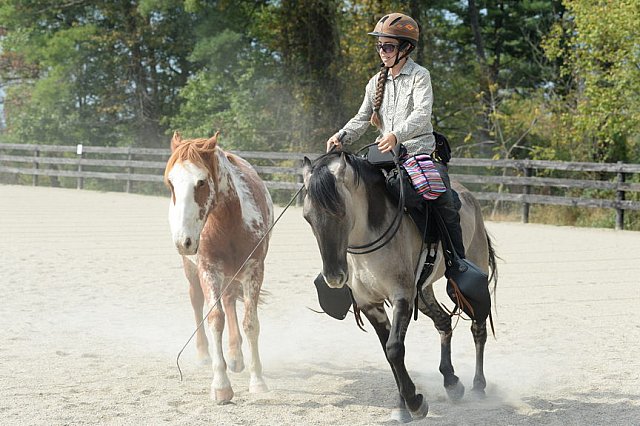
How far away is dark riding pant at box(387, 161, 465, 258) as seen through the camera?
477 centimetres

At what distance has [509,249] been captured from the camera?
1301 centimetres

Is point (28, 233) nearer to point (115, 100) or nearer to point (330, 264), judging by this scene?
point (330, 264)

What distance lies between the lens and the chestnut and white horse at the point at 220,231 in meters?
5.05

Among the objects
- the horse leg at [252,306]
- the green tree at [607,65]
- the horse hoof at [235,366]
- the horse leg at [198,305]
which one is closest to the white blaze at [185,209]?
the horse leg at [252,306]

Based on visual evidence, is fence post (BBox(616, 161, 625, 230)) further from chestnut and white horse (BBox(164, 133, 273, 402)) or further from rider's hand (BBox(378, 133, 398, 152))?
rider's hand (BBox(378, 133, 398, 152))

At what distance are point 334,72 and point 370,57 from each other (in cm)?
119

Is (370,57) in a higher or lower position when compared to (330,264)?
higher

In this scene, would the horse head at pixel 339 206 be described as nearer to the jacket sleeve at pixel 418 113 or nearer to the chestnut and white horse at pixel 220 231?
the jacket sleeve at pixel 418 113

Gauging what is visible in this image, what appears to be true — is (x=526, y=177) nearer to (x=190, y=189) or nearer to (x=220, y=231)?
(x=220, y=231)

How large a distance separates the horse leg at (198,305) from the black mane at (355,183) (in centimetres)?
204

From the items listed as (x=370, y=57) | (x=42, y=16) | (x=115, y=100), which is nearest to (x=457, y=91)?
(x=370, y=57)

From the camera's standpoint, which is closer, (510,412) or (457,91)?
(510,412)

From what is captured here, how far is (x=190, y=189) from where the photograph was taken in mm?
5043

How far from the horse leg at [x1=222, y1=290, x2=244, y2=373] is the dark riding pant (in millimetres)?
1624
